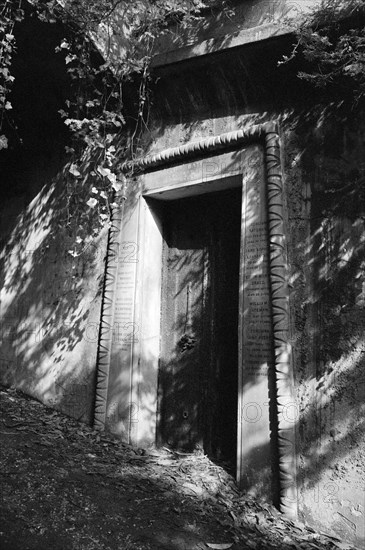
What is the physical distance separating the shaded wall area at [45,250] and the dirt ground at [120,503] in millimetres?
821

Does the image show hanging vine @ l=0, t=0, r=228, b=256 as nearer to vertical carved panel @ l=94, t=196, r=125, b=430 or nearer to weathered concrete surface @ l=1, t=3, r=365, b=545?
vertical carved panel @ l=94, t=196, r=125, b=430

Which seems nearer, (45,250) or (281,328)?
(281,328)

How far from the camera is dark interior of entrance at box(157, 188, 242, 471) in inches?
155

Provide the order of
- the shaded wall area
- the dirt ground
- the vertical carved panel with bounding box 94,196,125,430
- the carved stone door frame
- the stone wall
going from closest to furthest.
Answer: the dirt ground < the stone wall < the carved stone door frame < the vertical carved panel with bounding box 94,196,125,430 < the shaded wall area

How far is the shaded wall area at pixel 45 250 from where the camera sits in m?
4.55

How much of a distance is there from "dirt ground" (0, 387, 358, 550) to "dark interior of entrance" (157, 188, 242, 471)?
287 millimetres

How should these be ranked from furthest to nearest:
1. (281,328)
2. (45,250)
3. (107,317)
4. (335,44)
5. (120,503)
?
(45,250), (107,317), (335,44), (281,328), (120,503)

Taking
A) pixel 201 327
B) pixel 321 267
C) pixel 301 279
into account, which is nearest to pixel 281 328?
pixel 301 279

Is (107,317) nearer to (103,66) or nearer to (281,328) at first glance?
(281,328)

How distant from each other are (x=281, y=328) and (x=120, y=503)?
1755mm

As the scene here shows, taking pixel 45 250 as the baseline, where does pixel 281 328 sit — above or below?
below

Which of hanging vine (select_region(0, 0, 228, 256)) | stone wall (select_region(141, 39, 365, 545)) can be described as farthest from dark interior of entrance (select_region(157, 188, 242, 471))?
hanging vine (select_region(0, 0, 228, 256))

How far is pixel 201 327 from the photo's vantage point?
4.20 meters

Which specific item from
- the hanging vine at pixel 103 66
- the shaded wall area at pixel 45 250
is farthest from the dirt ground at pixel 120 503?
the hanging vine at pixel 103 66
